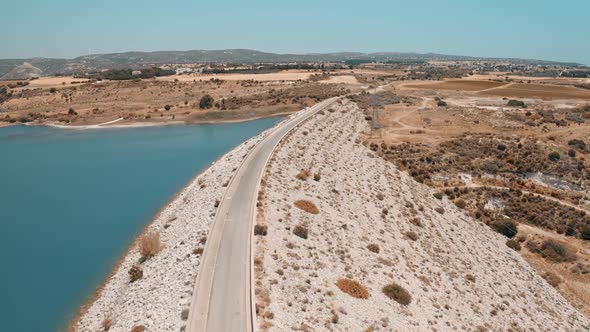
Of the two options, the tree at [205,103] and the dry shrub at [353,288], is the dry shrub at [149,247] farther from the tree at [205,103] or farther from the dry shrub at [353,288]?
the tree at [205,103]

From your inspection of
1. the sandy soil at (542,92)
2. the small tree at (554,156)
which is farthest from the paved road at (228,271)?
the sandy soil at (542,92)

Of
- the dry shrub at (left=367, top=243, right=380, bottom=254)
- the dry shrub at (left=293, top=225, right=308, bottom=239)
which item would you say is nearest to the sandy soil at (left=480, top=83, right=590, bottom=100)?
the dry shrub at (left=367, top=243, right=380, bottom=254)

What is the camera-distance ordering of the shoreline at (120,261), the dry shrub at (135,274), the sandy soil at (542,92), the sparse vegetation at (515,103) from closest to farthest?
the shoreline at (120,261), the dry shrub at (135,274), the sparse vegetation at (515,103), the sandy soil at (542,92)

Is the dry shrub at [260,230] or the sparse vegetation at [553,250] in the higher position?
the dry shrub at [260,230]

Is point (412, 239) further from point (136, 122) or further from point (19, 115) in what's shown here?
point (19, 115)

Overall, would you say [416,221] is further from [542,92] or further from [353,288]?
[542,92]

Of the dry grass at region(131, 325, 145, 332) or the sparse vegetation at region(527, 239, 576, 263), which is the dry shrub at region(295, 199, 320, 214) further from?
the sparse vegetation at region(527, 239, 576, 263)
